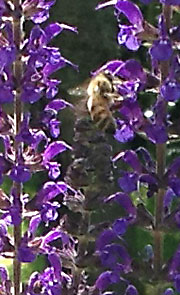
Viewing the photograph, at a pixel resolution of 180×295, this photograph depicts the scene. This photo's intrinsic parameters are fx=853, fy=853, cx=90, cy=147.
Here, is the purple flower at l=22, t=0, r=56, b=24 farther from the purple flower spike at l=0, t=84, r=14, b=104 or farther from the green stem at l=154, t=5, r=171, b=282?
the green stem at l=154, t=5, r=171, b=282

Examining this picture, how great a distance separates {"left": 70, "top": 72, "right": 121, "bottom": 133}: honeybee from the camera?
1.78 m

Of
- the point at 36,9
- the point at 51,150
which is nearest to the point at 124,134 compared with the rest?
the point at 51,150

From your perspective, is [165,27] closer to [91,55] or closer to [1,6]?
[1,6]

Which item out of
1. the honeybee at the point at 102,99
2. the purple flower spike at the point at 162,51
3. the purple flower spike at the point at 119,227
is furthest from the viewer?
the honeybee at the point at 102,99

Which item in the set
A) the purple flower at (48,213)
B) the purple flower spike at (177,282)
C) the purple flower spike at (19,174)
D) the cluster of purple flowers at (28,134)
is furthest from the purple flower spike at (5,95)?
the purple flower spike at (177,282)

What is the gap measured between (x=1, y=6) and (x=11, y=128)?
0.24 metres

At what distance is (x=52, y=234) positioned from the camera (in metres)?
1.76

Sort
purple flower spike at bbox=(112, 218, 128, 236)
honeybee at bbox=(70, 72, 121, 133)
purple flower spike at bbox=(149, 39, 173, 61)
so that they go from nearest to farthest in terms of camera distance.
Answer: purple flower spike at bbox=(149, 39, 173, 61) → purple flower spike at bbox=(112, 218, 128, 236) → honeybee at bbox=(70, 72, 121, 133)

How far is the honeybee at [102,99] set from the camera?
178 cm

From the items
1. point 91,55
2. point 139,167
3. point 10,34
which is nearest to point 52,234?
point 139,167

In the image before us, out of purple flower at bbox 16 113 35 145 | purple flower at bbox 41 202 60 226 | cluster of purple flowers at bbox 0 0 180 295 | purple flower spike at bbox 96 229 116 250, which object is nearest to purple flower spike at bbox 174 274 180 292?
cluster of purple flowers at bbox 0 0 180 295

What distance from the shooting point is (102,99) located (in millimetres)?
1883

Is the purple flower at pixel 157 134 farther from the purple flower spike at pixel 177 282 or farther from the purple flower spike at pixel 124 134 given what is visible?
the purple flower spike at pixel 177 282

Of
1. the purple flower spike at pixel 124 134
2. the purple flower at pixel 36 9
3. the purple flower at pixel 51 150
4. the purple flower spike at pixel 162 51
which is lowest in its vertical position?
the purple flower at pixel 51 150
